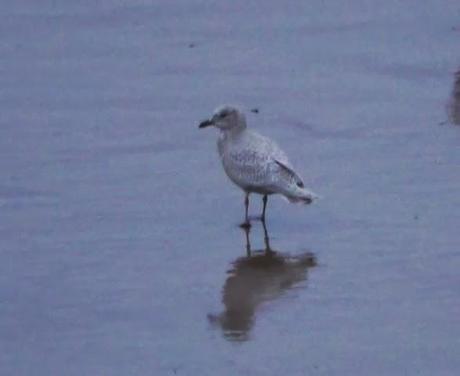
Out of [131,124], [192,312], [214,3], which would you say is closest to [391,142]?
[131,124]

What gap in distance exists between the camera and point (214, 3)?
16.6m

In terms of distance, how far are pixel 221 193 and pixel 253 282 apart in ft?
5.64

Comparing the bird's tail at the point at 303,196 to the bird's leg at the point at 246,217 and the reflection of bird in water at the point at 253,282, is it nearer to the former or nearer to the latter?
the bird's leg at the point at 246,217

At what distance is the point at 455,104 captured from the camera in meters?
13.1

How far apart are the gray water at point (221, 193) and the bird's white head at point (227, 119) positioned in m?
0.43

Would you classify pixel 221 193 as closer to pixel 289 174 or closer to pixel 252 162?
pixel 252 162

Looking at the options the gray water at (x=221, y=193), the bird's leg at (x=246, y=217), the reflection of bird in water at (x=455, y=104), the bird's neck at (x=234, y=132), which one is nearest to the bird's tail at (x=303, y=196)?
the gray water at (x=221, y=193)

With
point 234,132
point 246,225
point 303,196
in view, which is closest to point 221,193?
point 234,132

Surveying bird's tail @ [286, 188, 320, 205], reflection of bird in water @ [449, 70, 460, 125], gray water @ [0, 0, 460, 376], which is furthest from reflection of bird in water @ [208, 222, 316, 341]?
reflection of bird in water @ [449, 70, 460, 125]

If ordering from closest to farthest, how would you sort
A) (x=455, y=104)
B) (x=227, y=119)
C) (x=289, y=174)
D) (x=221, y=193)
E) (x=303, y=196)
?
(x=303, y=196) < (x=289, y=174) < (x=227, y=119) < (x=221, y=193) < (x=455, y=104)

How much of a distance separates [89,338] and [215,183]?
297 centimetres

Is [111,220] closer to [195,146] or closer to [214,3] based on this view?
[195,146]

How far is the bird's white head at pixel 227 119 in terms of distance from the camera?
11344 mm

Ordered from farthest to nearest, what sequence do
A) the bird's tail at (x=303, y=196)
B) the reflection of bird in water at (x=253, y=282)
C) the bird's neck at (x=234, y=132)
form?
the bird's neck at (x=234, y=132)
the bird's tail at (x=303, y=196)
the reflection of bird in water at (x=253, y=282)
